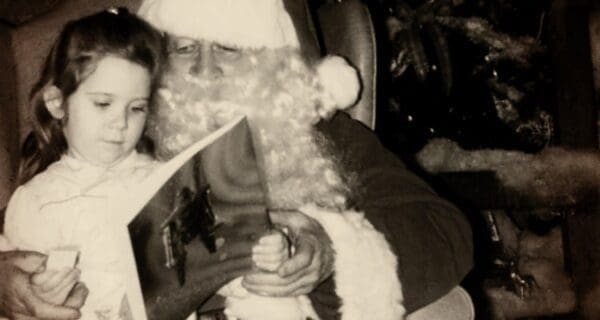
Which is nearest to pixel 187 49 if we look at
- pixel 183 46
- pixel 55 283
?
pixel 183 46

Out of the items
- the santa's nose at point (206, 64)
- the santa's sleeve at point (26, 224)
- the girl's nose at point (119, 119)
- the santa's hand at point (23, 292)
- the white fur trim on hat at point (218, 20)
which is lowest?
the santa's hand at point (23, 292)

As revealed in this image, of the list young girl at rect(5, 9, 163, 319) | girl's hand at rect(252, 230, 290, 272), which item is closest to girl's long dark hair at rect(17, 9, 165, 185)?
young girl at rect(5, 9, 163, 319)

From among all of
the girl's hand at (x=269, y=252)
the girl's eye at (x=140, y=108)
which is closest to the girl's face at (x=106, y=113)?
the girl's eye at (x=140, y=108)

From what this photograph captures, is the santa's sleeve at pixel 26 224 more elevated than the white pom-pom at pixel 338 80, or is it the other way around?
the white pom-pom at pixel 338 80

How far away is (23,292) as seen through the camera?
1.53 feet

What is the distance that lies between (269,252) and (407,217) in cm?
17

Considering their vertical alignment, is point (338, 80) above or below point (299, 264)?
above

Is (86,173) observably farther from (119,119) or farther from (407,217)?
(407,217)

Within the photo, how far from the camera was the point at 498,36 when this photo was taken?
40.1 inches

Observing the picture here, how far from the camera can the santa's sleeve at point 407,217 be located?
57 cm

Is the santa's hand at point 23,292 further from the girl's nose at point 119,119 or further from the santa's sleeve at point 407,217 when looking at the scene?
→ the santa's sleeve at point 407,217

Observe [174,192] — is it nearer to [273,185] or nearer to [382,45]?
[273,185]

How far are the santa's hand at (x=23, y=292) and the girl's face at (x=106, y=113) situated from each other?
83 mm

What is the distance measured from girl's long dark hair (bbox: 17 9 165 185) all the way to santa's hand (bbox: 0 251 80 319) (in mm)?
61
